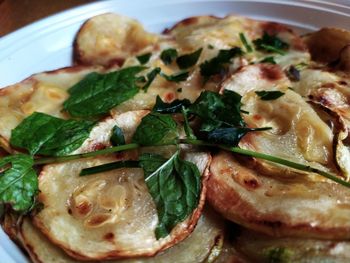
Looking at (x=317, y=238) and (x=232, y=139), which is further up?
(x=232, y=139)

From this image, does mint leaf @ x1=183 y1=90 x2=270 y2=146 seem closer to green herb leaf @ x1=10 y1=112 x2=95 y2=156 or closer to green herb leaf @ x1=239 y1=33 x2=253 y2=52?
green herb leaf @ x1=10 y1=112 x2=95 y2=156

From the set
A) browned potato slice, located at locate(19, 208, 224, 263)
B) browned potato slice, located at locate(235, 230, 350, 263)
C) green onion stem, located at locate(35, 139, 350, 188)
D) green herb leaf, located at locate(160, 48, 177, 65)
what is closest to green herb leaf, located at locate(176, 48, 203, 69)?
green herb leaf, located at locate(160, 48, 177, 65)

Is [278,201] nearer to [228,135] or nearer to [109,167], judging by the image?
[228,135]

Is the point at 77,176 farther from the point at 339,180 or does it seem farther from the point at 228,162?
the point at 339,180

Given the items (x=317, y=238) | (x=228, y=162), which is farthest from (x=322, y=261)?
(x=228, y=162)

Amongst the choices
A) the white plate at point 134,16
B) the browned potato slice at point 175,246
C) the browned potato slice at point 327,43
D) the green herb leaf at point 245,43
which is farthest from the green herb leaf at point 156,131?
the browned potato slice at point 327,43
